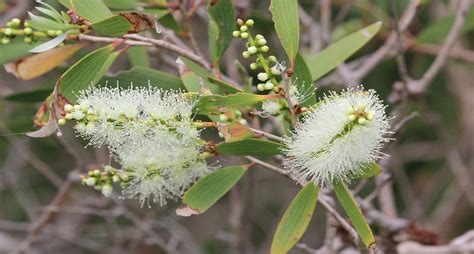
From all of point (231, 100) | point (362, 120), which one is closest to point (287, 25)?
point (231, 100)

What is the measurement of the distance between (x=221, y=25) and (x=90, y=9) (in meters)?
0.41

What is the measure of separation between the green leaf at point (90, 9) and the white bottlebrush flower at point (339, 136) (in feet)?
1.86

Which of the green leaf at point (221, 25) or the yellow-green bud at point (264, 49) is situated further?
the green leaf at point (221, 25)

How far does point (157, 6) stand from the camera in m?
2.09

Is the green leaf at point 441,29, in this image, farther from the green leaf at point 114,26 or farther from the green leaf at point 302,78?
the green leaf at point 114,26

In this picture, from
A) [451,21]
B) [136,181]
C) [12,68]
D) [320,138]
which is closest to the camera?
[320,138]

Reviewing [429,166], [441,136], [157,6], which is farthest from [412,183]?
[157,6]

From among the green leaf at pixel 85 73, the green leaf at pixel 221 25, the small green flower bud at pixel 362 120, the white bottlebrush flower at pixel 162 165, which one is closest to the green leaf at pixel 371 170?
the small green flower bud at pixel 362 120

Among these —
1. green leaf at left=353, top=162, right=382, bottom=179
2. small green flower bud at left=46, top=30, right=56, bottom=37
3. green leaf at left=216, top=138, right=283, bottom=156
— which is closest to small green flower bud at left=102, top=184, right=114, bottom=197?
green leaf at left=216, top=138, right=283, bottom=156

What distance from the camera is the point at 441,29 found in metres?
3.04

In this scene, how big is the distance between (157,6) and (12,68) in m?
0.45

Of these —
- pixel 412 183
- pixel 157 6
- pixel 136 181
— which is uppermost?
pixel 157 6

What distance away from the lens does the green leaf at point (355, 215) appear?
1604 millimetres

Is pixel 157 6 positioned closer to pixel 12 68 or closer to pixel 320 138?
pixel 12 68
